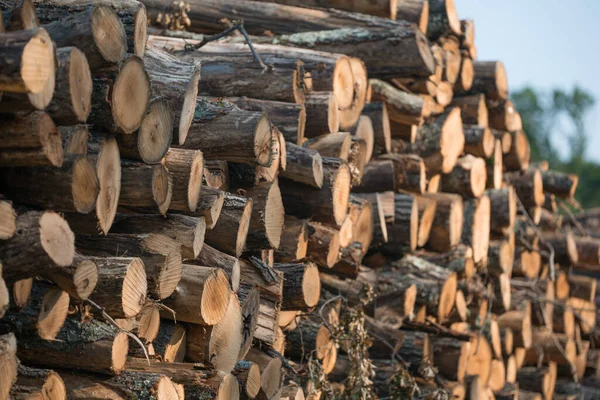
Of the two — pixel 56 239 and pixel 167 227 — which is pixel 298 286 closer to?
pixel 167 227

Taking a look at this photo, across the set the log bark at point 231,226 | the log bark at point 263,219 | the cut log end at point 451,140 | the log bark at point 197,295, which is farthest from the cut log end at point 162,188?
the cut log end at point 451,140

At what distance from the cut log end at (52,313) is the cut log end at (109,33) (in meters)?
0.84

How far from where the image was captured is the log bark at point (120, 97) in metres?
3.14

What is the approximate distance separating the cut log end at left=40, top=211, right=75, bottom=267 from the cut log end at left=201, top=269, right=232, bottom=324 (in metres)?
0.83

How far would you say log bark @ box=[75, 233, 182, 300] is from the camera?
11.1 ft

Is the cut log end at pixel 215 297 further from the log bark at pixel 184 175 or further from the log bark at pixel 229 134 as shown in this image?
the log bark at pixel 229 134

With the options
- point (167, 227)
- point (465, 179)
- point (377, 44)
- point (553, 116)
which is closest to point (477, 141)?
point (465, 179)

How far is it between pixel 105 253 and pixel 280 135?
132 centimetres

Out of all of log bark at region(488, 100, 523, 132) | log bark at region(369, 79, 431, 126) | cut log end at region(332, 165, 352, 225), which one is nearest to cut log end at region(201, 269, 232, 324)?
cut log end at region(332, 165, 352, 225)

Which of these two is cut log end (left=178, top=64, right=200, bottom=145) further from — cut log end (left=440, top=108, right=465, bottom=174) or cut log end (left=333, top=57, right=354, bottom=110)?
cut log end (left=440, top=108, right=465, bottom=174)

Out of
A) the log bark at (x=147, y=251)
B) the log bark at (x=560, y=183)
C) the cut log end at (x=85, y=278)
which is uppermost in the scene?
the cut log end at (x=85, y=278)

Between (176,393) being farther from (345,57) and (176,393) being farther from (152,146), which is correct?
(345,57)

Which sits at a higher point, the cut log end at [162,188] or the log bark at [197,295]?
the cut log end at [162,188]

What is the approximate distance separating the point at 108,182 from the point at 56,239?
420 millimetres
